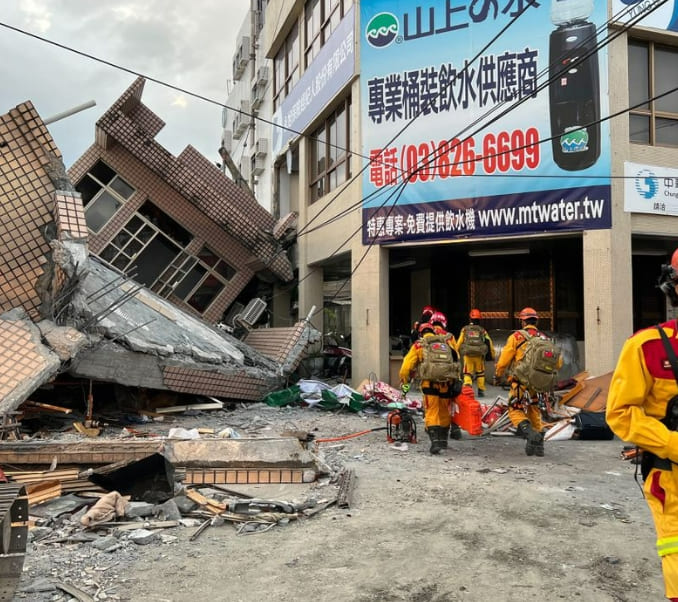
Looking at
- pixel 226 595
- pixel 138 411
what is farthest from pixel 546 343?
pixel 138 411

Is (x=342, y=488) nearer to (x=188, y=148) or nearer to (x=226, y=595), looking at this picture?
(x=226, y=595)

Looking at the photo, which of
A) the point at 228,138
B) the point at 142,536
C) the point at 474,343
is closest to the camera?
the point at 142,536

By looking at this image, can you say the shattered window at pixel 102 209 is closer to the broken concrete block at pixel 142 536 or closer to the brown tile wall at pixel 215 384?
the brown tile wall at pixel 215 384

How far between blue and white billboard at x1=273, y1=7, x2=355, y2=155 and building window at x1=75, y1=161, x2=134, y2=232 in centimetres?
469

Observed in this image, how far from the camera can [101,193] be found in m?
14.7

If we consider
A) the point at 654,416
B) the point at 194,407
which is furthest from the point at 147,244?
the point at 654,416

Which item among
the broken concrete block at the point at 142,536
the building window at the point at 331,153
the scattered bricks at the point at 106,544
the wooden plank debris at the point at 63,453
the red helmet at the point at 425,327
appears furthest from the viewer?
the building window at the point at 331,153

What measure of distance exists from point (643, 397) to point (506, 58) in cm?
1040

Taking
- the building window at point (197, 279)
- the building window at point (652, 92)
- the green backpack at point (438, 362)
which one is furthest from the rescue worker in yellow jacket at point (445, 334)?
the building window at point (197, 279)

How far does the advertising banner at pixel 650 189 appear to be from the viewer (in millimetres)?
10641

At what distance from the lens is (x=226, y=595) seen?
10.6ft

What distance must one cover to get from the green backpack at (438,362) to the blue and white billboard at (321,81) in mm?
7960

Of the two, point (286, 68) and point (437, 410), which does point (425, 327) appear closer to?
point (437, 410)

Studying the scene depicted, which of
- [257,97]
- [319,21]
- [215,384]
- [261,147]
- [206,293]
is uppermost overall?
[257,97]
